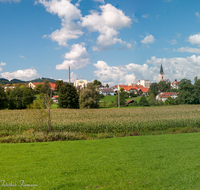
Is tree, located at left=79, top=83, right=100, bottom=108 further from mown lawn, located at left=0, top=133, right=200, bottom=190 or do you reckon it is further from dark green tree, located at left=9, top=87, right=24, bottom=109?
mown lawn, located at left=0, top=133, right=200, bottom=190

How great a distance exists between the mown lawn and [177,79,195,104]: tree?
6662 cm

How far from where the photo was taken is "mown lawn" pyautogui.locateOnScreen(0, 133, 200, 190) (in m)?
7.47

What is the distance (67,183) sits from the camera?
7.52 meters

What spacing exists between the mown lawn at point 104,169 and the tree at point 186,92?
66.6 metres

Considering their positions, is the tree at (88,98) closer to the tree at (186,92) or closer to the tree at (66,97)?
the tree at (66,97)

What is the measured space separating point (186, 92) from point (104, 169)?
73.0 metres

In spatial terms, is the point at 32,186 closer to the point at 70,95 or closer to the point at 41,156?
the point at 41,156

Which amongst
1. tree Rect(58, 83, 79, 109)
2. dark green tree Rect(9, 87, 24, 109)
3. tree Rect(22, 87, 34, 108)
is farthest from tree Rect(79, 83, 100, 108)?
dark green tree Rect(9, 87, 24, 109)

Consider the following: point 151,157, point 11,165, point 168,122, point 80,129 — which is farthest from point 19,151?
point 168,122

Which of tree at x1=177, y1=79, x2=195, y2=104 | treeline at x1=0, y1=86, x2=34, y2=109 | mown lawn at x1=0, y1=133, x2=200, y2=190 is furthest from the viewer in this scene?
tree at x1=177, y1=79, x2=195, y2=104

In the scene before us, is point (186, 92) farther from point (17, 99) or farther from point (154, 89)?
point (17, 99)

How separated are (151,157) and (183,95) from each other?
69.5m

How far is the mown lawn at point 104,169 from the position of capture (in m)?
7.47

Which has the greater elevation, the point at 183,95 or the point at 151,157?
the point at 183,95
